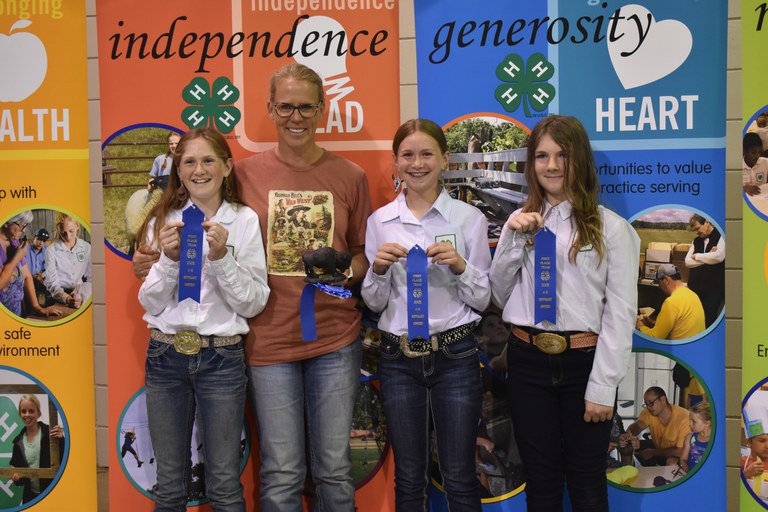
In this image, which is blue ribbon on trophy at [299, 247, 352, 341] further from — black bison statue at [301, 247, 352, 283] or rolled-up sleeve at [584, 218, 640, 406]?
rolled-up sleeve at [584, 218, 640, 406]

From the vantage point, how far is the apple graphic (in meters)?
2.55

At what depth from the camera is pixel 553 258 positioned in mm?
2018

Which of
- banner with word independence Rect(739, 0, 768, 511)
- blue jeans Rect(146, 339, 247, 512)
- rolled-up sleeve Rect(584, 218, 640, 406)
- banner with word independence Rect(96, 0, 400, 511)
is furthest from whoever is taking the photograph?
banner with word independence Rect(96, 0, 400, 511)

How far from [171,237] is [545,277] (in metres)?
1.15

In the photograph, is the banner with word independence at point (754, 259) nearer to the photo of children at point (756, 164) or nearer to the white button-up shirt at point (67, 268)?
the photo of children at point (756, 164)

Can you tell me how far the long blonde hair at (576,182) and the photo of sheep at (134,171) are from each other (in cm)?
134

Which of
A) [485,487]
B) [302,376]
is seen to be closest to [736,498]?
[485,487]

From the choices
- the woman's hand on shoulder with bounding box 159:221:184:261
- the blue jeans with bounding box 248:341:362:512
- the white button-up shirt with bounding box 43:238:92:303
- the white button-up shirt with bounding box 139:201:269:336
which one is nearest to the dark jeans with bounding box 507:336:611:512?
the blue jeans with bounding box 248:341:362:512

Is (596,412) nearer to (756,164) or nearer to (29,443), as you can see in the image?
(756,164)

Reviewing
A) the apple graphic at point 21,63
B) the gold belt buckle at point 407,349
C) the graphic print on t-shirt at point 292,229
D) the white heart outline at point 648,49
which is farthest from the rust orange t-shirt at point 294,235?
the white heart outline at point 648,49

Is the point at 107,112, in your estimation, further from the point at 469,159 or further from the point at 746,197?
the point at 746,197

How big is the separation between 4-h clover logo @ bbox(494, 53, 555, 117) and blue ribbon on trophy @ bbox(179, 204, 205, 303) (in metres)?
1.21

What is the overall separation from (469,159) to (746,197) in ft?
3.28

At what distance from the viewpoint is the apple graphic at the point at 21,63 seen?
2.55m
